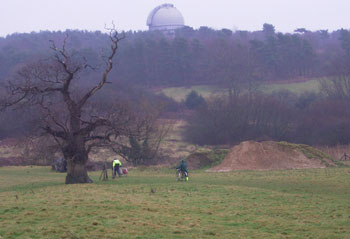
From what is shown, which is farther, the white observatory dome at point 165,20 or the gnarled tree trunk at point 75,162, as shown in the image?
the white observatory dome at point 165,20

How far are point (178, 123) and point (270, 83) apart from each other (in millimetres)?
26890

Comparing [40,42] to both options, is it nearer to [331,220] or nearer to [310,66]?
[310,66]

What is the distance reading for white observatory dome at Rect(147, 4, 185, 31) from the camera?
13005 centimetres

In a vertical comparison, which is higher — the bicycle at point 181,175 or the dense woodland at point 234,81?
the dense woodland at point 234,81

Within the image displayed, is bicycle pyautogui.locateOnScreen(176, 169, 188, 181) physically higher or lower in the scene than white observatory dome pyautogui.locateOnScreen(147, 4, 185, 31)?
lower

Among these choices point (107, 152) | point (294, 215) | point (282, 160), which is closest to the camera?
point (294, 215)

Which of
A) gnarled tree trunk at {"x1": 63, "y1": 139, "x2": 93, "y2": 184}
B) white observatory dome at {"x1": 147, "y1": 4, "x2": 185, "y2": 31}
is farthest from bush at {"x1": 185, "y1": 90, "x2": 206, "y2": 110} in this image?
gnarled tree trunk at {"x1": 63, "y1": 139, "x2": 93, "y2": 184}

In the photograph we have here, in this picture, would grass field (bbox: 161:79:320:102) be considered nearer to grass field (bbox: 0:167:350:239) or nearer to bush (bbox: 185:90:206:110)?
bush (bbox: 185:90:206:110)

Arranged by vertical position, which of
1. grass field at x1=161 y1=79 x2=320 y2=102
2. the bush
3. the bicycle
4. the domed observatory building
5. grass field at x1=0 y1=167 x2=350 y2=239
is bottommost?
grass field at x1=0 y1=167 x2=350 y2=239

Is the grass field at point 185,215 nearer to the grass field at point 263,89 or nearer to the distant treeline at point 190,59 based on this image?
the grass field at point 263,89

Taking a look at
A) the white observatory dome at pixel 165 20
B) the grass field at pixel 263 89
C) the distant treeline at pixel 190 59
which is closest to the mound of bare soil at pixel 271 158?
the grass field at pixel 263 89

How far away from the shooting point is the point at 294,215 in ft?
56.5

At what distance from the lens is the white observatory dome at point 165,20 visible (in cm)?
13005

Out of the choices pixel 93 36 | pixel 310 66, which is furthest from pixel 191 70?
pixel 93 36
